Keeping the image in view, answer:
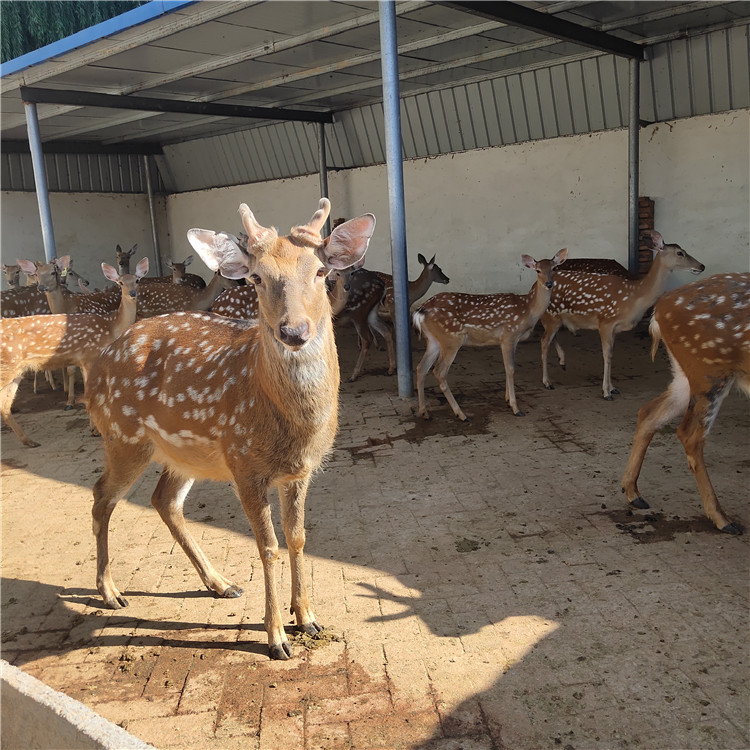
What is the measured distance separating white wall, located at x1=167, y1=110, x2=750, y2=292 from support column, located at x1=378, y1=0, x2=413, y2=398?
4633mm

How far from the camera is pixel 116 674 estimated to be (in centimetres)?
329

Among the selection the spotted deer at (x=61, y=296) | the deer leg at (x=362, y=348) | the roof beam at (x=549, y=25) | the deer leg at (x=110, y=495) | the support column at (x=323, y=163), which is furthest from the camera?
the support column at (x=323, y=163)

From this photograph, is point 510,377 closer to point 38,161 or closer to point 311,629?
point 311,629

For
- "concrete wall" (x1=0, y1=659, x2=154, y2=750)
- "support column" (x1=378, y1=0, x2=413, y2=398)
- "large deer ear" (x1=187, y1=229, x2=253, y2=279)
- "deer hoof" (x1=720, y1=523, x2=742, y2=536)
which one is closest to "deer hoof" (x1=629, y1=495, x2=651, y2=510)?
"deer hoof" (x1=720, y1=523, x2=742, y2=536)

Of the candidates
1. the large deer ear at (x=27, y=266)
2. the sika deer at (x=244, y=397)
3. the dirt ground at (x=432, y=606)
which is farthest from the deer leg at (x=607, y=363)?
the large deer ear at (x=27, y=266)

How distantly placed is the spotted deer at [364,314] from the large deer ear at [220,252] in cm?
579

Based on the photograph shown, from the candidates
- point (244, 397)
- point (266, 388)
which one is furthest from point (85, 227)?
point (266, 388)

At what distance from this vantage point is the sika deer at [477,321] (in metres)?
7.48

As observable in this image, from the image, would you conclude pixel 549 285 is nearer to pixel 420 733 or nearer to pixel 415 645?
pixel 415 645

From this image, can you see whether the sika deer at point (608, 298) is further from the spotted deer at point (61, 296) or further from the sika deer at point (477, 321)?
the spotted deer at point (61, 296)

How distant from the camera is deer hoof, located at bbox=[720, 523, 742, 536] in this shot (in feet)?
14.0

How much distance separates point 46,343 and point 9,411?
0.75 metres

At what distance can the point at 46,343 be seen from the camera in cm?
719

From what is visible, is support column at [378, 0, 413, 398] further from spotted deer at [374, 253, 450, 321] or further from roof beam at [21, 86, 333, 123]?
roof beam at [21, 86, 333, 123]
